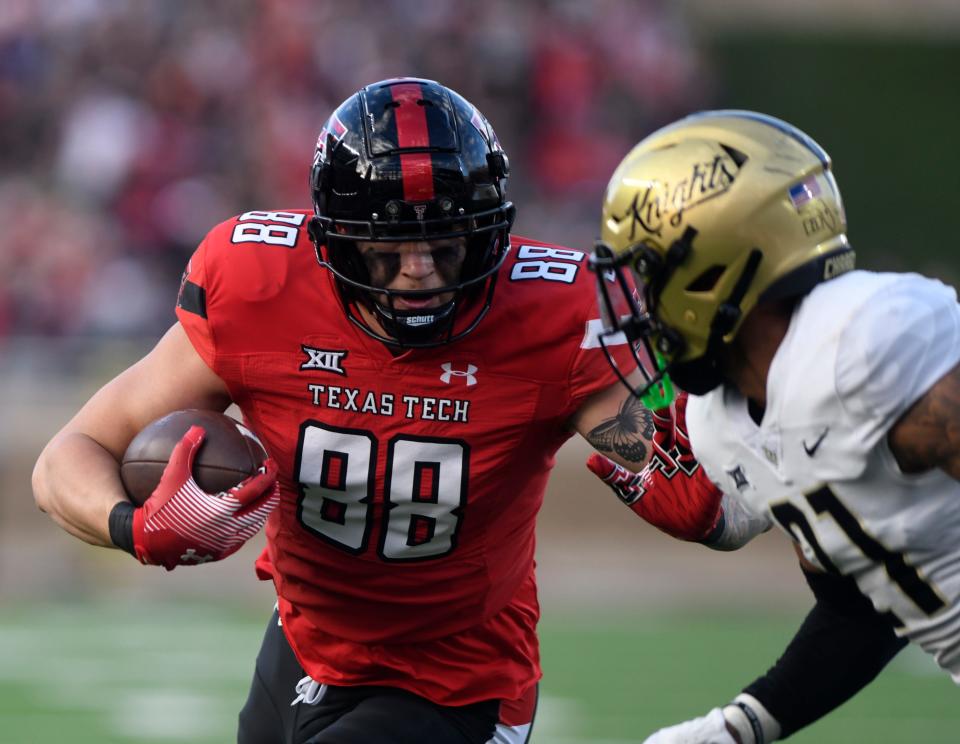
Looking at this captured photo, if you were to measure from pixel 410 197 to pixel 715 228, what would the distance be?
0.85m

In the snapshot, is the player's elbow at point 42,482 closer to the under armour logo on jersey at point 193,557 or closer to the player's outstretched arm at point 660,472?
the under armour logo on jersey at point 193,557

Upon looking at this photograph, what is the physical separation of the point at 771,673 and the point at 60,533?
6215mm

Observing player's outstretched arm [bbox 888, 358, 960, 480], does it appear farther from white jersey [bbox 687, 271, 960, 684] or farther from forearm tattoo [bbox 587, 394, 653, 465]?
forearm tattoo [bbox 587, 394, 653, 465]

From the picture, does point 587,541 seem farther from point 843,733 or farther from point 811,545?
point 811,545

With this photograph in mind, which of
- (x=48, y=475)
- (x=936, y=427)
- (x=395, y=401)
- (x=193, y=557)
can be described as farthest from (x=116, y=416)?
(x=936, y=427)

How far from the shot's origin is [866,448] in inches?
104

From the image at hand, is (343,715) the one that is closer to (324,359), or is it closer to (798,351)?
(324,359)

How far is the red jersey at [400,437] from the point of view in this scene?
3.46 metres

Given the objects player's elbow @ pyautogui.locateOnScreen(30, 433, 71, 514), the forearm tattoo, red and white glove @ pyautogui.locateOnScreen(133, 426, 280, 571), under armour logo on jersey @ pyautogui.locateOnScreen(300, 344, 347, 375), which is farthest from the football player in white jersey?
player's elbow @ pyautogui.locateOnScreen(30, 433, 71, 514)

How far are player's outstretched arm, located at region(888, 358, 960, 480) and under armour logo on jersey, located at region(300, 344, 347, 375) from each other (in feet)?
4.39

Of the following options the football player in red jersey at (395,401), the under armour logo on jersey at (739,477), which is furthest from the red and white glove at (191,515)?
the under armour logo on jersey at (739,477)

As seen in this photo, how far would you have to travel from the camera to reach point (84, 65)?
1066cm

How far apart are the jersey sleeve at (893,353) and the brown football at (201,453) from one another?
128 cm

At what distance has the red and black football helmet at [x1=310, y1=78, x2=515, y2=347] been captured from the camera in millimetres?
3395
